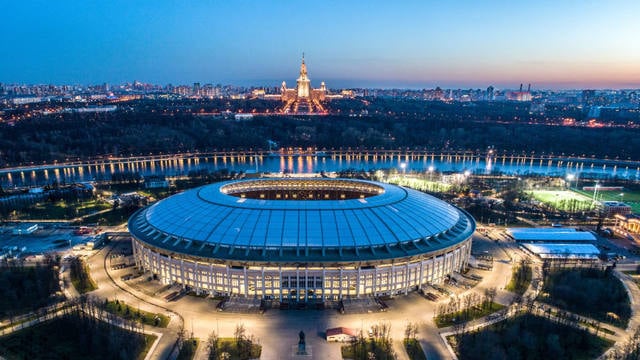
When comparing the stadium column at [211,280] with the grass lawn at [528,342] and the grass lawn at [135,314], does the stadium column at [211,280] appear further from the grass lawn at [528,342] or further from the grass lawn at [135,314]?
the grass lawn at [528,342]

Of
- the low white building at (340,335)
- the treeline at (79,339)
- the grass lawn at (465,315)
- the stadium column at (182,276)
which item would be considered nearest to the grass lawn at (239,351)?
the low white building at (340,335)

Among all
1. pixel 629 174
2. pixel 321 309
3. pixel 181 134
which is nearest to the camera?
pixel 321 309

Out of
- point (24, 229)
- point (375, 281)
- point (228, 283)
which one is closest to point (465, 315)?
point (375, 281)

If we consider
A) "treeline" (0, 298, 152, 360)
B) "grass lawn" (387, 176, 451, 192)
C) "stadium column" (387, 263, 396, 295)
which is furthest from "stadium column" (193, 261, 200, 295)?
"grass lawn" (387, 176, 451, 192)

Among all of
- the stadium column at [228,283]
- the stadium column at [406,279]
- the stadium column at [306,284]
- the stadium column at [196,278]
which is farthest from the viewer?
the stadium column at [406,279]

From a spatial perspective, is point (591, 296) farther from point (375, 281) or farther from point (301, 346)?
point (301, 346)

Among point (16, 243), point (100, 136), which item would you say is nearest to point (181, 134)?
point (100, 136)

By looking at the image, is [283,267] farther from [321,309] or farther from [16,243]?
[16,243]
